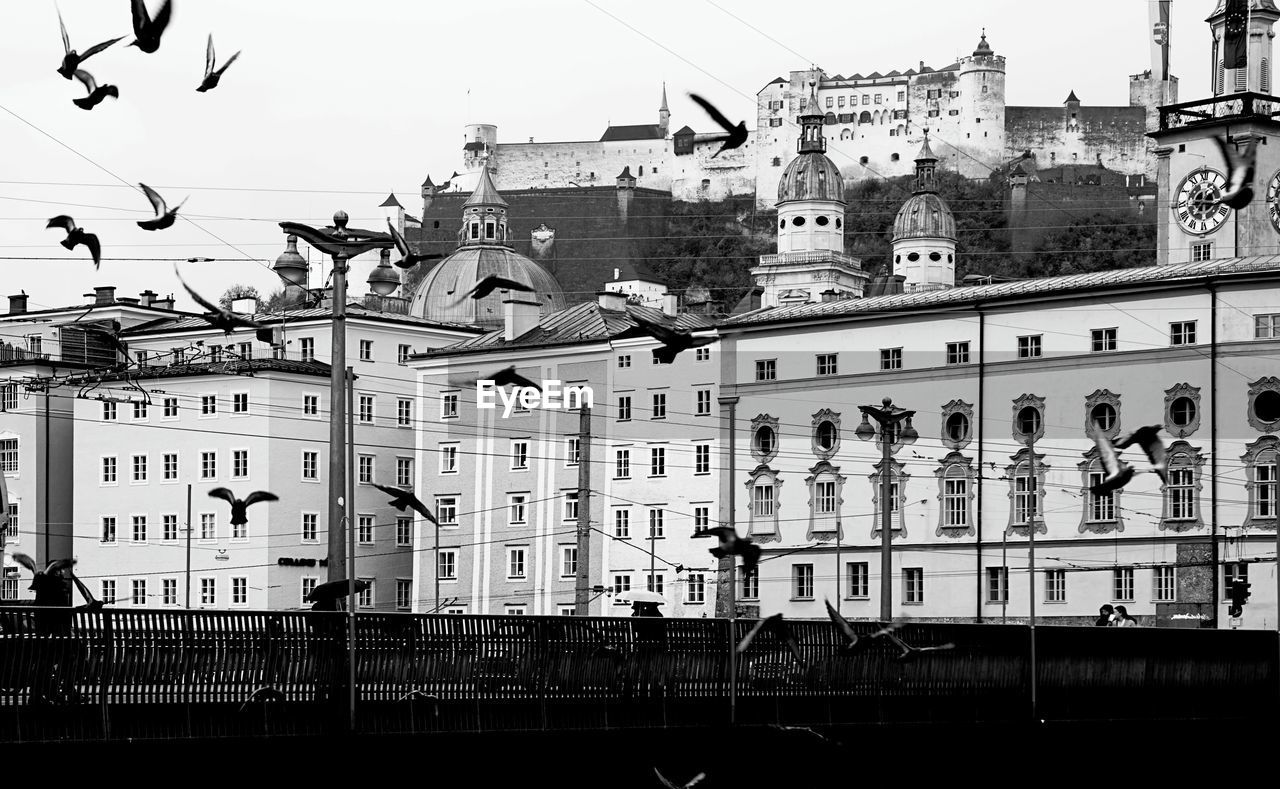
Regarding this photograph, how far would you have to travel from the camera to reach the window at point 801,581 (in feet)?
322

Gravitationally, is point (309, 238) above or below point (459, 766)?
above

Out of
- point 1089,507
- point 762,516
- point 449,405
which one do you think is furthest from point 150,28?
point 449,405

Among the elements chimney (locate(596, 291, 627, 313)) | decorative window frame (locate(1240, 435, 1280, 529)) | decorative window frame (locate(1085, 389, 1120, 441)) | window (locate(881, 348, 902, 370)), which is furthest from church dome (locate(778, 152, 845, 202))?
decorative window frame (locate(1240, 435, 1280, 529))

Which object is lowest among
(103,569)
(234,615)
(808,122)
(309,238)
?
(103,569)

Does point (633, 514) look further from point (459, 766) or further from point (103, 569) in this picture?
point (459, 766)

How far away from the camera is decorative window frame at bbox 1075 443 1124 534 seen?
89.8 m

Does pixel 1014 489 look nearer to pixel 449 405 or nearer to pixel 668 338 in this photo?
pixel 449 405

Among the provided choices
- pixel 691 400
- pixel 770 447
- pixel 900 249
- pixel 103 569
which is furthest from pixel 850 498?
pixel 900 249

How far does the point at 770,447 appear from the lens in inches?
3979

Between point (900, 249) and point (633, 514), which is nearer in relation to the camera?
point (633, 514)

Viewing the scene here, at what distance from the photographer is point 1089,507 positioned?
90688mm

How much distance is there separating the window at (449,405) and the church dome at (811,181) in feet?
258

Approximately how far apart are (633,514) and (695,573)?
5.13m

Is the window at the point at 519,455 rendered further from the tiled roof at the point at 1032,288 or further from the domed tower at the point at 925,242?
the domed tower at the point at 925,242
